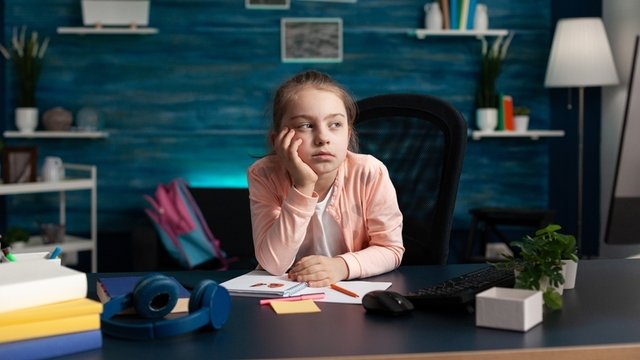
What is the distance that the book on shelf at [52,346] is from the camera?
1.00m

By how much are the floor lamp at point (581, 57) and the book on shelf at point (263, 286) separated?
3.19 meters

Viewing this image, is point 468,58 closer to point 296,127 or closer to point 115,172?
point 115,172

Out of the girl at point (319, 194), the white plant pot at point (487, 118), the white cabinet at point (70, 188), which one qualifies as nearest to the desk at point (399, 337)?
the girl at point (319, 194)

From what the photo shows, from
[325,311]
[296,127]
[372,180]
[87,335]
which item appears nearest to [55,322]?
[87,335]

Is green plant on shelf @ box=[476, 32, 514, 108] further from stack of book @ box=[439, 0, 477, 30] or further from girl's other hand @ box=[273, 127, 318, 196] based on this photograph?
girl's other hand @ box=[273, 127, 318, 196]

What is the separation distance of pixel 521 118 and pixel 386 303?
3.61 metres

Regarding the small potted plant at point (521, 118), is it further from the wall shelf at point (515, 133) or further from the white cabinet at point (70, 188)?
the white cabinet at point (70, 188)

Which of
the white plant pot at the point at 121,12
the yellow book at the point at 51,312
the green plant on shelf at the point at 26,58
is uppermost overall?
the white plant pot at the point at 121,12

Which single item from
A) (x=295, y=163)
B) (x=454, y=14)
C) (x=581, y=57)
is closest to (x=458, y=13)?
(x=454, y=14)

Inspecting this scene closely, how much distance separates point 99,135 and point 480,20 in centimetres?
219

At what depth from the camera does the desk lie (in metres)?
1.03

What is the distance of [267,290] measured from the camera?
139cm

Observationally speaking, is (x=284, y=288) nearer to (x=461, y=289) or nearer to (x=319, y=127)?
(x=461, y=289)

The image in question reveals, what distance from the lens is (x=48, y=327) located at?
1.02m
